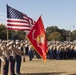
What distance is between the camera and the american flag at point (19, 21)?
753 inches

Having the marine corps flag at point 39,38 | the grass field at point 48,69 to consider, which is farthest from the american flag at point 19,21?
the marine corps flag at point 39,38

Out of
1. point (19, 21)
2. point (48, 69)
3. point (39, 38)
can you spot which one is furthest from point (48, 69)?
point (39, 38)

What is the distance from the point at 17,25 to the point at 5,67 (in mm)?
4849

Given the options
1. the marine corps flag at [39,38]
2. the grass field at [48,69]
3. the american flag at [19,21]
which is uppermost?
the american flag at [19,21]

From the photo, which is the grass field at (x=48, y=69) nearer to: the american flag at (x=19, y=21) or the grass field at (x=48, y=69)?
the grass field at (x=48, y=69)

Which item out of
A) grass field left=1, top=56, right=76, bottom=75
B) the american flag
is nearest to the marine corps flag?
grass field left=1, top=56, right=76, bottom=75

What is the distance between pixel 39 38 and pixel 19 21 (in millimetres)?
3830

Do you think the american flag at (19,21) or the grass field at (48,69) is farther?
the american flag at (19,21)

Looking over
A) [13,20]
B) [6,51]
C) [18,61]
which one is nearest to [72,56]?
[13,20]

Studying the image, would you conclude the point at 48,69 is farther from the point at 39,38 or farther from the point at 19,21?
the point at 39,38

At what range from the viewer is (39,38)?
16.0m

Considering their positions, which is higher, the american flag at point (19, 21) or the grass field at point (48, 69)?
the american flag at point (19, 21)

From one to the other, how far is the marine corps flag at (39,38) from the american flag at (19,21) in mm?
2731

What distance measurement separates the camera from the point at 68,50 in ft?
102
